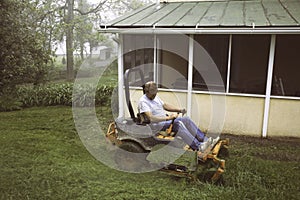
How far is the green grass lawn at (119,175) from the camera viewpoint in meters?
3.44

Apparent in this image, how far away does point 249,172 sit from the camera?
3.94 m

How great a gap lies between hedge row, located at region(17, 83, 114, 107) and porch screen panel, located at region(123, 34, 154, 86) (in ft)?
6.81

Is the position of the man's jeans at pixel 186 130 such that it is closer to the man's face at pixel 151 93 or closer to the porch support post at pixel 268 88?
the man's face at pixel 151 93

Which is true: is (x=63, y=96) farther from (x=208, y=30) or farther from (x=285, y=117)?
(x=285, y=117)

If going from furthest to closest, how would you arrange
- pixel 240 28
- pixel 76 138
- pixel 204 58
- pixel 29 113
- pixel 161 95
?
pixel 204 58, pixel 29 113, pixel 161 95, pixel 76 138, pixel 240 28

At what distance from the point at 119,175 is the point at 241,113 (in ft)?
10.1

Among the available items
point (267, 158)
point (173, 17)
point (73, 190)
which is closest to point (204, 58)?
point (173, 17)

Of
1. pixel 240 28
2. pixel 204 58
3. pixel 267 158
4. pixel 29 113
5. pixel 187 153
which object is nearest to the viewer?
pixel 187 153

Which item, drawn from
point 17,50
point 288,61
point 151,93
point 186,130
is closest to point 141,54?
point 151,93

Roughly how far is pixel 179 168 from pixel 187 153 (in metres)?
0.24

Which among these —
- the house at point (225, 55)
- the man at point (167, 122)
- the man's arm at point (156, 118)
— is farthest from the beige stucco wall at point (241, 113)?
the man's arm at point (156, 118)

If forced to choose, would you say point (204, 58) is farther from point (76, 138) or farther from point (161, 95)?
point (76, 138)

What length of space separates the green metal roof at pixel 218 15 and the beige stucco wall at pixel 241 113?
1.53 meters

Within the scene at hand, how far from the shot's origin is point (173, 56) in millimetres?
8734
